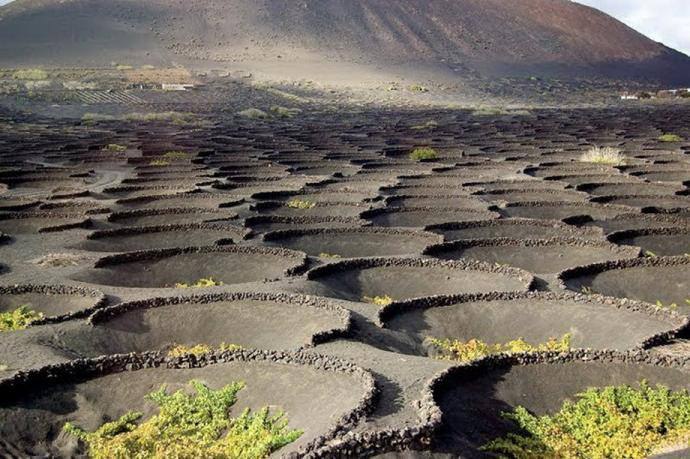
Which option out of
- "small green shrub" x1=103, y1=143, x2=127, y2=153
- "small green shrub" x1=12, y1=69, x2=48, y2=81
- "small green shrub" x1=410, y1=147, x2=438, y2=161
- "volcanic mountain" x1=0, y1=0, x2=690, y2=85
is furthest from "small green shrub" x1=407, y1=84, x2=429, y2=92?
"small green shrub" x1=410, y1=147, x2=438, y2=161

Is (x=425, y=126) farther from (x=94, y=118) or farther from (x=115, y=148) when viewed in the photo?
(x=94, y=118)

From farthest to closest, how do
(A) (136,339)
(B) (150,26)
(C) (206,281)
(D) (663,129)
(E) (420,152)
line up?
(B) (150,26), (D) (663,129), (E) (420,152), (C) (206,281), (A) (136,339)

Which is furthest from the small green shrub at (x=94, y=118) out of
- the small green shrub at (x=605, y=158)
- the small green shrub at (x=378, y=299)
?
the small green shrub at (x=378, y=299)

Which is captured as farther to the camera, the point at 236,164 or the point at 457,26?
the point at 457,26

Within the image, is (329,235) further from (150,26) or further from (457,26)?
(457,26)

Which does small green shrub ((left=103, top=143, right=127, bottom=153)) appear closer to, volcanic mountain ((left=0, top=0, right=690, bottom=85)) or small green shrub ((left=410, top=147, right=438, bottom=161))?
small green shrub ((left=410, top=147, right=438, bottom=161))

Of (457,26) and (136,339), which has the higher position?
(457,26)

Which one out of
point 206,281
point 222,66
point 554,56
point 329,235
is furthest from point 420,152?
point 554,56
